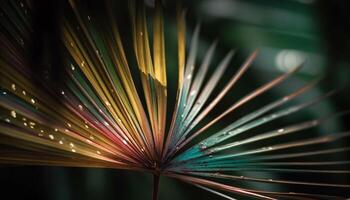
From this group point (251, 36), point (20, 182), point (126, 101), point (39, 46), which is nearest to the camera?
point (39, 46)

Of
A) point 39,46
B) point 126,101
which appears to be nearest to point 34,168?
point 126,101

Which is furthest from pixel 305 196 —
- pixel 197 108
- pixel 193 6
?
pixel 193 6

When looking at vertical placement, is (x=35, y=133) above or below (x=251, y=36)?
below

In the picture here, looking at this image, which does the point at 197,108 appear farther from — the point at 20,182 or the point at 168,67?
the point at 168,67

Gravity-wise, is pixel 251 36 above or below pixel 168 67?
above

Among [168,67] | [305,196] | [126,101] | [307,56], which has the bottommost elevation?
[305,196]

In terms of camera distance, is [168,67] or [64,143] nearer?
[64,143]

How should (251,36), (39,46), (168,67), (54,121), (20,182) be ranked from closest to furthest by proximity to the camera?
(39,46) < (54,121) < (20,182) < (168,67) < (251,36)

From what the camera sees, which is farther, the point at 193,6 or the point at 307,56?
the point at 307,56

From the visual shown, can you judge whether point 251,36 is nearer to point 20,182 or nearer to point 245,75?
point 245,75
